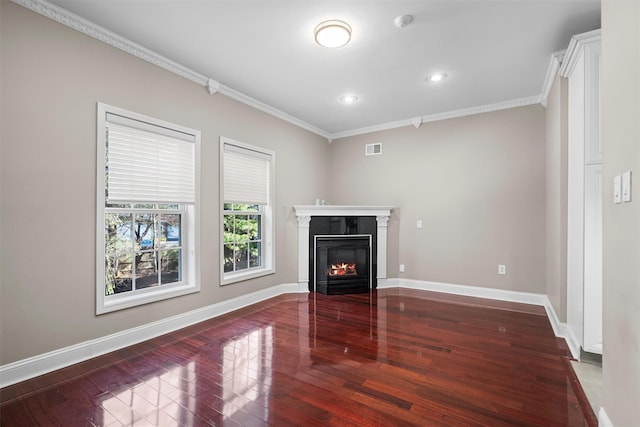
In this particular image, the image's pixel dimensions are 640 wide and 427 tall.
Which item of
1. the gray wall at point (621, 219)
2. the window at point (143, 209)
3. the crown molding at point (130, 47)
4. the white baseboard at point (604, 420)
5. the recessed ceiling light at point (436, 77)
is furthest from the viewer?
the recessed ceiling light at point (436, 77)

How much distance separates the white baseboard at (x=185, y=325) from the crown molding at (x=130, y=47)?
2.56 meters

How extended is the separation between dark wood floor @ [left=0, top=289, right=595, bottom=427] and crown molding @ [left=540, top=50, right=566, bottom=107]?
8.83ft

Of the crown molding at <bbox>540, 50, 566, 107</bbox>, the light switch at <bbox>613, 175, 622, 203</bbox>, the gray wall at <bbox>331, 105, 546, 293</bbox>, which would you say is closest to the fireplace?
the gray wall at <bbox>331, 105, 546, 293</bbox>

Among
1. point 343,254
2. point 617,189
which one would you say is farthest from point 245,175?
point 617,189

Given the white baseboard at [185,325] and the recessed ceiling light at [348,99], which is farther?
the recessed ceiling light at [348,99]

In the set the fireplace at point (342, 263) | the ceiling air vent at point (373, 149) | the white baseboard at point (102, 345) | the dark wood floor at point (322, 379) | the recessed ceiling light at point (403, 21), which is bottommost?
the dark wood floor at point (322, 379)

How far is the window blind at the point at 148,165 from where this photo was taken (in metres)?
2.65

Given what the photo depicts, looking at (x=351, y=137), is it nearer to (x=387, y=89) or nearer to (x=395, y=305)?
(x=387, y=89)

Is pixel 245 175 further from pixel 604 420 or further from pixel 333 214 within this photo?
pixel 604 420

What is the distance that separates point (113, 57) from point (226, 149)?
139cm

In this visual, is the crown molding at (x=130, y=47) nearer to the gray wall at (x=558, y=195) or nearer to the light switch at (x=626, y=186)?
the gray wall at (x=558, y=195)

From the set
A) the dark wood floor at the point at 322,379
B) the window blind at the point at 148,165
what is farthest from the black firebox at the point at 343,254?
the window blind at the point at 148,165

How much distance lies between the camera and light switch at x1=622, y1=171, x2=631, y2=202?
4.20ft

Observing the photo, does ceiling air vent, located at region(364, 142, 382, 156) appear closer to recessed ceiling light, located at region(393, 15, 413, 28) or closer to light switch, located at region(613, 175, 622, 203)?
recessed ceiling light, located at region(393, 15, 413, 28)
